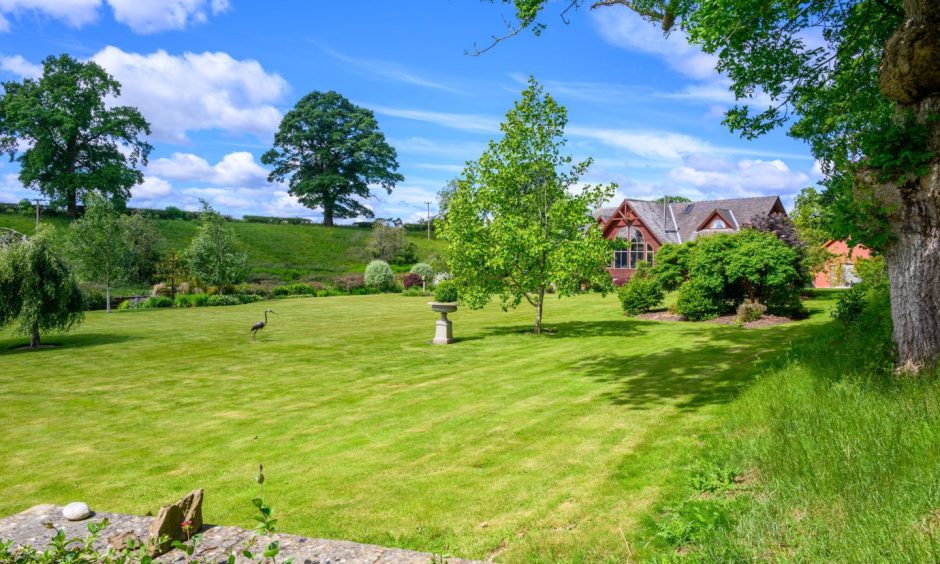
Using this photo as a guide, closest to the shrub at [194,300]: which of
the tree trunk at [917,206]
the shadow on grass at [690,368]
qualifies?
the shadow on grass at [690,368]

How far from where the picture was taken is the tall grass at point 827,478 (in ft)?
12.4

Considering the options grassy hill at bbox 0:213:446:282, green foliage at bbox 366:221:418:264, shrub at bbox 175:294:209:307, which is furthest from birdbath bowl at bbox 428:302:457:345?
green foliage at bbox 366:221:418:264

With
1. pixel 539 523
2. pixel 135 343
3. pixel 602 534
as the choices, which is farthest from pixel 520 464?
pixel 135 343

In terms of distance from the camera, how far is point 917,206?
698 centimetres

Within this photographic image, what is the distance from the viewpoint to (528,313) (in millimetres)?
28906

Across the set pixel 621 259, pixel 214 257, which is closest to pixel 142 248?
pixel 214 257

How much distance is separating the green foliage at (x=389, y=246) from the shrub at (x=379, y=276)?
10.4m

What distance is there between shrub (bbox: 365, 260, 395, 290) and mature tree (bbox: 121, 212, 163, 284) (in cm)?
1734

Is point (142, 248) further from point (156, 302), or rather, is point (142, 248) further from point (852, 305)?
point (852, 305)

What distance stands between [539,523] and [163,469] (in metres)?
5.63

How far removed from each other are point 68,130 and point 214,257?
29.3m

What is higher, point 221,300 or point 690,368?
point 221,300

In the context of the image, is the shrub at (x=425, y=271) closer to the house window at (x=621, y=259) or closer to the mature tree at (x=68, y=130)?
the house window at (x=621, y=259)

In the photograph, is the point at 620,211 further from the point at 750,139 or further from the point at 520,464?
the point at 520,464
